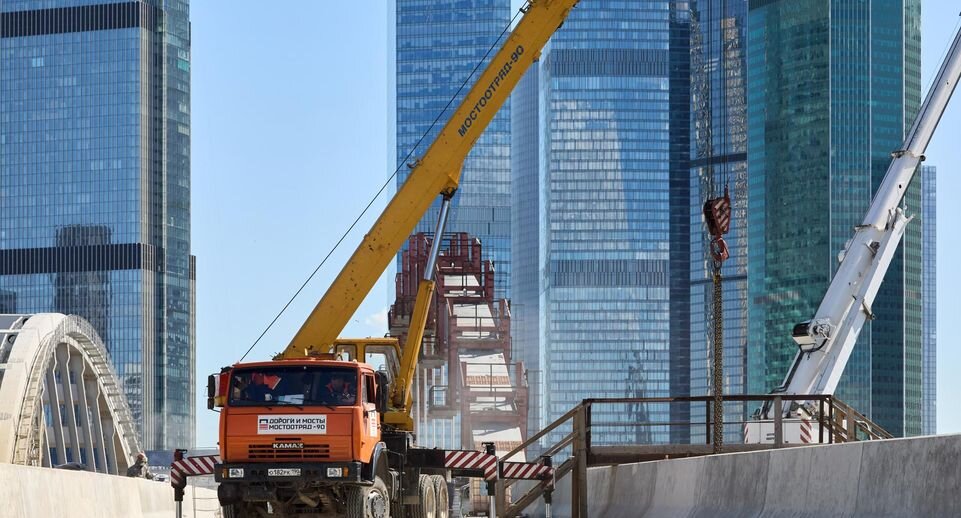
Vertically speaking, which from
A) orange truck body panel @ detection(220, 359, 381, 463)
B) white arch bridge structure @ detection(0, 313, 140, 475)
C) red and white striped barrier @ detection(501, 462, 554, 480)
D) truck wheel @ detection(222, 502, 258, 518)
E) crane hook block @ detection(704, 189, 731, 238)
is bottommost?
white arch bridge structure @ detection(0, 313, 140, 475)

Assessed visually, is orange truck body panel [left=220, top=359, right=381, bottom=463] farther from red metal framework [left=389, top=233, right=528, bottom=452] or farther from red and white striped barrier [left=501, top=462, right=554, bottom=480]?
red metal framework [left=389, top=233, right=528, bottom=452]

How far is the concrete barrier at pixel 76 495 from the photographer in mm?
16875

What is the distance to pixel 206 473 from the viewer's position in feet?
77.8

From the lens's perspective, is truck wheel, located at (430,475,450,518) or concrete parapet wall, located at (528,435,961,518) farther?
truck wheel, located at (430,475,450,518)

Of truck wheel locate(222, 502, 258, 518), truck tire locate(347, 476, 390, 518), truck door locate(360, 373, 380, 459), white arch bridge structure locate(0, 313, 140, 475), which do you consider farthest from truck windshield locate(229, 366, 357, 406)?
white arch bridge structure locate(0, 313, 140, 475)

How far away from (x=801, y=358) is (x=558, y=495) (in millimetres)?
11952

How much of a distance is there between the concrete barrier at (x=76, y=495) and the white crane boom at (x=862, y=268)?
19284 mm

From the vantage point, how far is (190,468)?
77.7ft

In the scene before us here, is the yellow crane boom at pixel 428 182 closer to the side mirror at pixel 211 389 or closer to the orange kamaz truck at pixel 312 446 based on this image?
the orange kamaz truck at pixel 312 446

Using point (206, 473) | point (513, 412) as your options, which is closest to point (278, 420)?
point (206, 473)

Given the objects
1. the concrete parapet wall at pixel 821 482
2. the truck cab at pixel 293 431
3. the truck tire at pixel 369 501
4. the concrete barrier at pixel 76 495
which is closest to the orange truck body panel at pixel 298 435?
the truck cab at pixel 293 431

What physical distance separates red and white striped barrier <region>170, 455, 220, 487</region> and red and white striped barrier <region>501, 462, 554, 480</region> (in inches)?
167

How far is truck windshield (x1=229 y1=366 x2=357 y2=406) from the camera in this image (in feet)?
70.8

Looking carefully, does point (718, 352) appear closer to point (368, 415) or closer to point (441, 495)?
point (368, 415)
